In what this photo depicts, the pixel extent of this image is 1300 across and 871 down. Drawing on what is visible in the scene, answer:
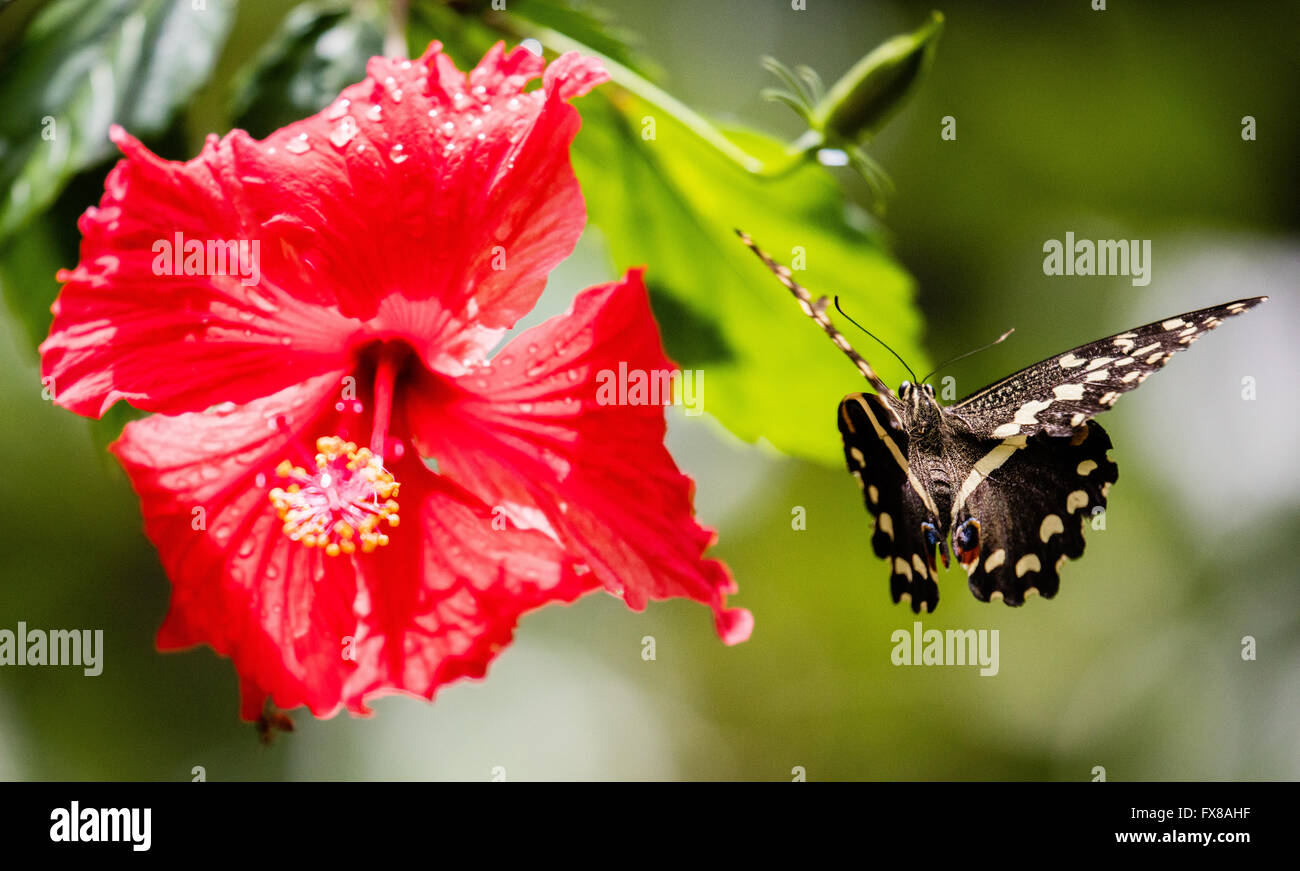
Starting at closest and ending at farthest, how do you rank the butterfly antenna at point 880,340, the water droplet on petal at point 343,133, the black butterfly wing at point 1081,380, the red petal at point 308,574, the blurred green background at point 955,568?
the water droplet on petal at point 343,133 → the red petal at point 308,574 → the black butterfly wing at point 1081,380 → the butterfly antenna at point 880,340 → the blurred green background at point 955,568

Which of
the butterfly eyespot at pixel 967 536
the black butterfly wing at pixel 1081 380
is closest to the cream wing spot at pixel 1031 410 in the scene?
the black butterfly wing at pixel 1081 380

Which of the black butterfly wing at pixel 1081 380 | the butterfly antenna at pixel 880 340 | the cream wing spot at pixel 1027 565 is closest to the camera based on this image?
the black butterfly wing at pixel 1081 380

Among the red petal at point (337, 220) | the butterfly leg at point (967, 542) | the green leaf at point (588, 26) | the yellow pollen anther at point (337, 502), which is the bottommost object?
the butterfly leg at point (967, 542)

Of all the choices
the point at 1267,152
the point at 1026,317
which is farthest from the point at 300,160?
the point at 1267,152

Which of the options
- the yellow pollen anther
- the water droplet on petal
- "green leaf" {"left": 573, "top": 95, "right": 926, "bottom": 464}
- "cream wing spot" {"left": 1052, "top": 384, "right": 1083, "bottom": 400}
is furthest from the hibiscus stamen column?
"cream wing spot" {"left": 1052, "top": 384, "right": 1083, "bottom": 400}

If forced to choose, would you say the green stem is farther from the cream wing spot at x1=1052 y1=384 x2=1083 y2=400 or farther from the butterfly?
the cream wing spot at x1=1052 y1=384 x2=1083 y2=400

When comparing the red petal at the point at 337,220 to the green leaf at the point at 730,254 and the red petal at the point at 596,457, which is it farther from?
the green leaf at the point at 730,254

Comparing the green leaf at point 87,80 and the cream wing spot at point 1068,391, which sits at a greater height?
the green leaf at point 87,80

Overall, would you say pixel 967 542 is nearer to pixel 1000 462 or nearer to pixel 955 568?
pixel 1000 462

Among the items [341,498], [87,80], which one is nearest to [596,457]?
[341,498]
